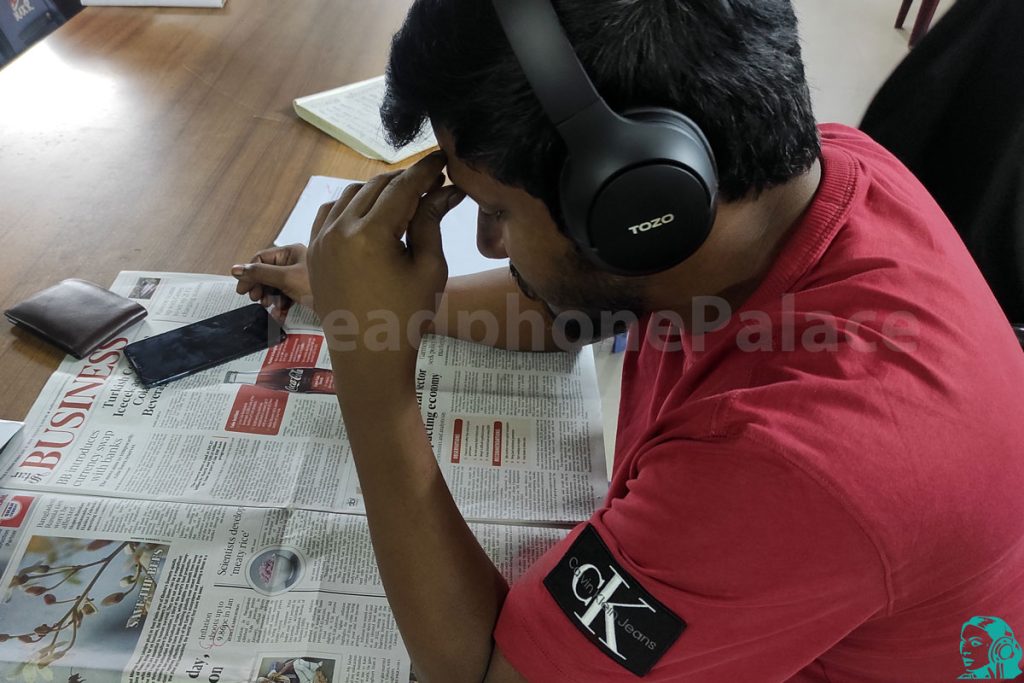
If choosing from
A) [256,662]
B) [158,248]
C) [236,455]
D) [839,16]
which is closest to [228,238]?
[158,248]

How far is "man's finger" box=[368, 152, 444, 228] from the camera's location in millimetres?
724

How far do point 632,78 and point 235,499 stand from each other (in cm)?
56

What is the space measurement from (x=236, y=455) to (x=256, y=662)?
0.77 feet

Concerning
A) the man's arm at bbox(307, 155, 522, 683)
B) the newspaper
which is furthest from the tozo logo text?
the newspaper

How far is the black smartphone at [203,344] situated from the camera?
891 millimetres

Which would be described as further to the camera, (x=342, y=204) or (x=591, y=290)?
(x=342, y=204)

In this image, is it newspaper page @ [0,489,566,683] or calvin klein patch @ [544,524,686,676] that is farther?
newspaper page @ [0,489,566,683]

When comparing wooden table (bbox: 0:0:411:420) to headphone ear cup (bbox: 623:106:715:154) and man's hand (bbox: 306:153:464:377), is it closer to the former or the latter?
man's hand (bbox: 306:153:464:377)

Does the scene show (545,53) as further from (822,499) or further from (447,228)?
(447,228)

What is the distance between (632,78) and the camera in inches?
20.2

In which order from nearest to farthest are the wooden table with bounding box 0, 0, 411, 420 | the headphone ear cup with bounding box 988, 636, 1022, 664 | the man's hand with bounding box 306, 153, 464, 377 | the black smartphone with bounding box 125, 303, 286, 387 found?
the headphone ear cup with bounding box 988, 636, 1022, 664 < the man's hand with bounding box 306, 153, 464, 377 < the black smartphone with bounding box 125, 303, 286, 387 < the wooden table with bounding box 0, 0, 411, 420

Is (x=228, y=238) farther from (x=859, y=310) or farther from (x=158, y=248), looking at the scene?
(x=859, y=310)

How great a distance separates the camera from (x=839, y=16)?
314 centimetres

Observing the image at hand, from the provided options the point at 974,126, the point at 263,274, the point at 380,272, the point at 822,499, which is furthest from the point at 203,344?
the point at 974,126
